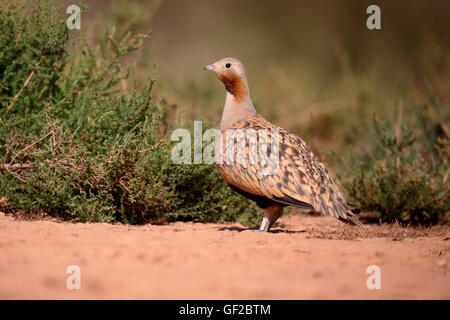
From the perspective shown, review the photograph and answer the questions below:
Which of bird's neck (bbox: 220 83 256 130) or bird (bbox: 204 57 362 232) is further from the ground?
bird's neck (bbox: 220 83 256 130)

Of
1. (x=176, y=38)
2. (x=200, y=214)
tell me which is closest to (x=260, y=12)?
(x=176, y=38)

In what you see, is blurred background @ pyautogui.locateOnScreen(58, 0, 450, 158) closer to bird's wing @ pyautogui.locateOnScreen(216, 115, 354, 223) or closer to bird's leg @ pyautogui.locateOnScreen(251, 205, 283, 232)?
bird's wing @ pyautogui.locateOnScreen(216, 115, 354, 223)

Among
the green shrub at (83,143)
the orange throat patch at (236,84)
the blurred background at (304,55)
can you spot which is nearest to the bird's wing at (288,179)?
the orange throat patch at (236,84)

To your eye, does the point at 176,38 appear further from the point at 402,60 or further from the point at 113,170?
the point at 113,170

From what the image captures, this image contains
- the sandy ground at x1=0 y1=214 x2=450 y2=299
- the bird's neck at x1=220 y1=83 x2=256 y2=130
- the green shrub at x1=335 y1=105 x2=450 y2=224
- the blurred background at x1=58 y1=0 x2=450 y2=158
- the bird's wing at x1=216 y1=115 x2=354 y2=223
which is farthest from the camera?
the blurred background at x1=58 y1=0 x2=450 y2=158

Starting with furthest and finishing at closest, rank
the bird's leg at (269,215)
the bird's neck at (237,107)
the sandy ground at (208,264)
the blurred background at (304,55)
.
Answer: the blurred background at (304,55) → the bird's neck at (237,107) → the bird's leg at (269,215) → the sandy ground at (208,264)

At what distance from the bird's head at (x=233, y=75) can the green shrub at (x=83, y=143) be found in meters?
0.82

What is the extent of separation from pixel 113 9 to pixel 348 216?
5865 millimetres

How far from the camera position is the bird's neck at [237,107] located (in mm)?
5934

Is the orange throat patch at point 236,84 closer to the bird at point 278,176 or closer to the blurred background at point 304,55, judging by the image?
the bird at point 278,176

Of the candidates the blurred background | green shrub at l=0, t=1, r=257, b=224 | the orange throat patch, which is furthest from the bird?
the blurred background

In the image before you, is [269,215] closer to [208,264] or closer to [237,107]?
[237,107]

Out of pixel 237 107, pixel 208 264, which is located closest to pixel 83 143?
pixel 237 107

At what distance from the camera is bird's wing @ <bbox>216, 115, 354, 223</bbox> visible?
5258 millimetres
